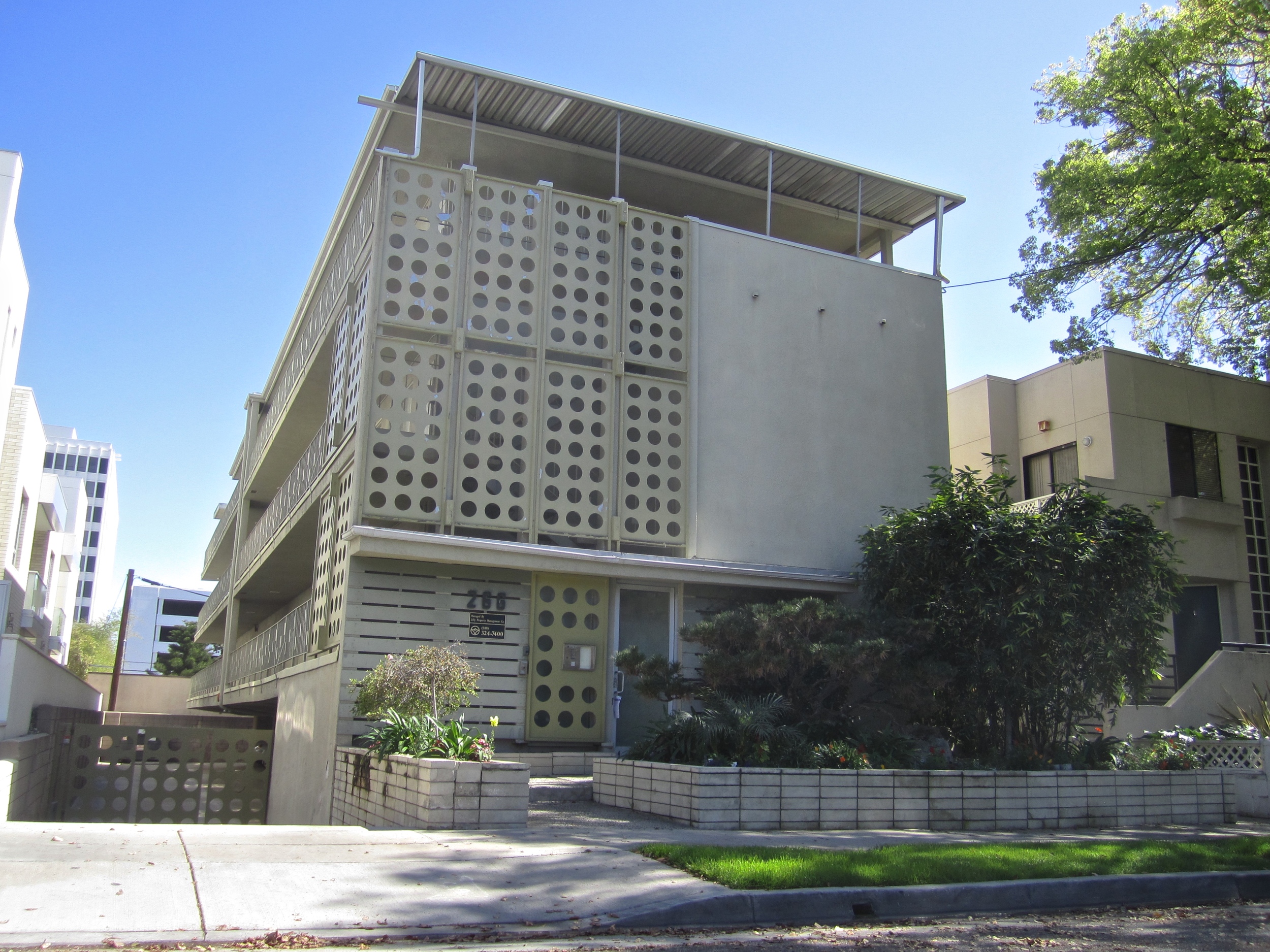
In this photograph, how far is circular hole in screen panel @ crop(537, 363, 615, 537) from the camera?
15266 millimetres

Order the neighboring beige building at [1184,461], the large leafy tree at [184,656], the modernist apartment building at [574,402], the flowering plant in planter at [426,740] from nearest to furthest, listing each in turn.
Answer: the flowering plant in planter at [426,740] < the modernist apartment building at [574,402] < the neighboring beige building at [1184,461] < the large leafy tree at [184,656]

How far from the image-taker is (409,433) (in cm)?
1452

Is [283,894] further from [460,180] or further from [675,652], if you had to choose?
[460,180]

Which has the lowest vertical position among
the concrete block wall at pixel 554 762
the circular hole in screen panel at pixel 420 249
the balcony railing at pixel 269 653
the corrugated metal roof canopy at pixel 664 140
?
the concrete block wall at pixel 554 762

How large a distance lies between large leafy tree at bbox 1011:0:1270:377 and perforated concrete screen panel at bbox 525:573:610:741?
9.94 meters

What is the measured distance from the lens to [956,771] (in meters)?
11.2

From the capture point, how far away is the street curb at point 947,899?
21.3 feet

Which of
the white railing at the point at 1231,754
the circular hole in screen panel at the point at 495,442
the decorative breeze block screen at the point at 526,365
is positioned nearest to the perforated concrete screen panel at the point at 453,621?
the decorative breeze block screen at the point at 526,365

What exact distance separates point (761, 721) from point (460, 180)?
923 centimetres

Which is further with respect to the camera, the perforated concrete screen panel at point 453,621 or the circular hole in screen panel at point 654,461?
the circular hole in screen panel at point 654,461

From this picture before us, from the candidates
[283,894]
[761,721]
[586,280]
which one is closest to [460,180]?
[586,280]

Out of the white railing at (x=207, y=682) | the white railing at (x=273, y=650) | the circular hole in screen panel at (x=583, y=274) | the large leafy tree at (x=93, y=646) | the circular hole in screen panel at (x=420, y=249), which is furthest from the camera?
the large leafy tree at (x=93, y=646)

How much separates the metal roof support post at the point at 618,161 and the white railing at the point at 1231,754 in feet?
39.1

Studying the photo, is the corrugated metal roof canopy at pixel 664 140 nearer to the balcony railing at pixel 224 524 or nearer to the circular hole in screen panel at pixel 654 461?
the circular hole in screen panel at pixel 654 461
